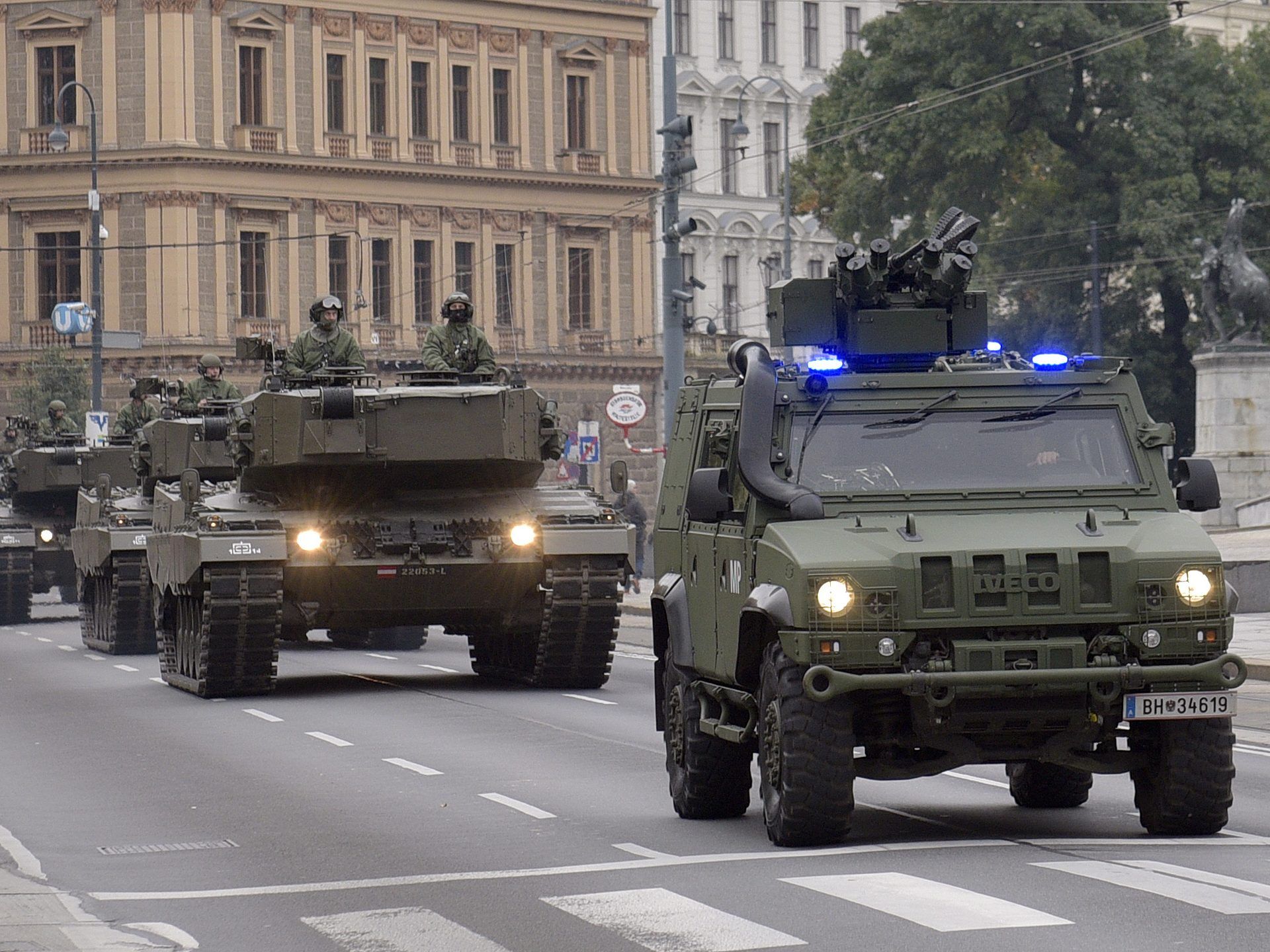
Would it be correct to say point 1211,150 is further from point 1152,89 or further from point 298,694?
point 298,694

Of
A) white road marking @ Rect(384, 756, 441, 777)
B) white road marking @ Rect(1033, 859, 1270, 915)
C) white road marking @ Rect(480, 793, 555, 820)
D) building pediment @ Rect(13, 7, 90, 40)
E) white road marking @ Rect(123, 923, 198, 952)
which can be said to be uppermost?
building pediment @ Rect(13, 7, 90, 40)

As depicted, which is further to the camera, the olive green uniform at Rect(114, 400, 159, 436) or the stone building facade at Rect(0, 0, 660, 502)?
the stone building facade at Rect(0, 0, 660, 502)

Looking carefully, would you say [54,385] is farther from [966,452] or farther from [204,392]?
[966,452]

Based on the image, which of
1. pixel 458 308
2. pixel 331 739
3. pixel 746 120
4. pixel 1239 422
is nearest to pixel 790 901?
pixel 331 739

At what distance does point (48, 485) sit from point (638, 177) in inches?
1495

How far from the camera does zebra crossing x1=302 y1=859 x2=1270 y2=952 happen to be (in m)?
8.96

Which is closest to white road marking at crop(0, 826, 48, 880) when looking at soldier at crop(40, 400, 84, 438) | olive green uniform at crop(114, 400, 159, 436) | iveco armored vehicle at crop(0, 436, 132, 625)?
olive green uniform at crop(114, 400, 159, 436)

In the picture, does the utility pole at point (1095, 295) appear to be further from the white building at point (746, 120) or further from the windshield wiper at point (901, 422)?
the windshield wiper at point (901, 422)

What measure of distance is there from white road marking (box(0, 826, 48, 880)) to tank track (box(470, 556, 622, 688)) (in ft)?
29.6

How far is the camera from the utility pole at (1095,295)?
56156 mm

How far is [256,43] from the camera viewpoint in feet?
213

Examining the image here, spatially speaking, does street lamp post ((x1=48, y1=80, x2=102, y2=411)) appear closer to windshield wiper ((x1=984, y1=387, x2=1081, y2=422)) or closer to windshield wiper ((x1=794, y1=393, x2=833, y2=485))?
windshield wiper ((x1=794, y1=393, x2=833, y2=485))

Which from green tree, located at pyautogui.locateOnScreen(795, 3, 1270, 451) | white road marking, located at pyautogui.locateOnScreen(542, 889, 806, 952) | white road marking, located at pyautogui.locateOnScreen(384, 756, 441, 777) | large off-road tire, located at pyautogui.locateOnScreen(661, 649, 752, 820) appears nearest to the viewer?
white road marking, located at pyautogui.locateOnScreen(542, 889, 806, 952)

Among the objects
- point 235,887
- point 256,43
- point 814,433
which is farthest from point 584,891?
point 256,43
